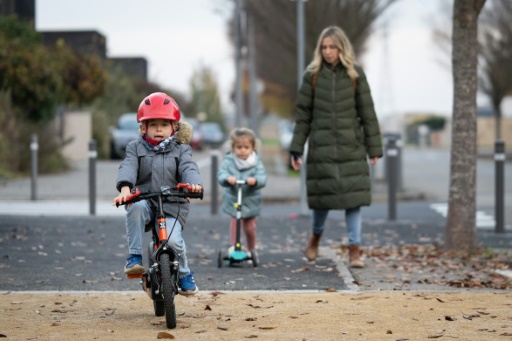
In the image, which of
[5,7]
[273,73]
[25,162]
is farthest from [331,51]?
[273,73]

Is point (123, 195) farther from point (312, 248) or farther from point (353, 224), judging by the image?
point (312, 248)

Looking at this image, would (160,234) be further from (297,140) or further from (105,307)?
(297,140)

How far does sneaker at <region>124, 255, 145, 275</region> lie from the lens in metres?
7.04

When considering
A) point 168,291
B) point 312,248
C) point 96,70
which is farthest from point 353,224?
point 96,70

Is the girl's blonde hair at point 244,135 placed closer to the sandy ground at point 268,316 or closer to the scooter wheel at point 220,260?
the scooter wheel at point 220,260

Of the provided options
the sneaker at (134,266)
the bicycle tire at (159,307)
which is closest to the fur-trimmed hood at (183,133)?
the sneaker at (134,266)

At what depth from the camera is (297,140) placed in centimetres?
1017

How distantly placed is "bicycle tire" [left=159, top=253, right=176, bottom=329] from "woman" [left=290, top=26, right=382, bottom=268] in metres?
3.54

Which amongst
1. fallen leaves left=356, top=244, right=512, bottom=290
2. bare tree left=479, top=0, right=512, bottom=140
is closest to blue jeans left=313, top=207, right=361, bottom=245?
fallen leaves left=356, top=244, right=512, bottom=290

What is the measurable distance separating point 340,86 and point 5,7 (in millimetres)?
26210

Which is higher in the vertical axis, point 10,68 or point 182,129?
point 10,68

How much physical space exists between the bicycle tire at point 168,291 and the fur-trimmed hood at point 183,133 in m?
0.83

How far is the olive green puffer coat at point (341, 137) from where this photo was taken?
1000cm

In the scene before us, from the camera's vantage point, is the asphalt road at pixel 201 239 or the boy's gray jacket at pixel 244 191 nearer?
the asphalt road at pixel 201 239
